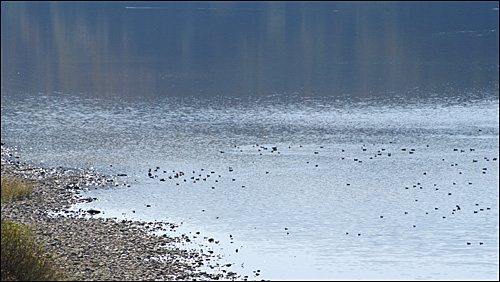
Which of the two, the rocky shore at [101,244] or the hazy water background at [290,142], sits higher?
the rocky shore at [101,244]

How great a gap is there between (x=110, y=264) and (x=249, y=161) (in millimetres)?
21151

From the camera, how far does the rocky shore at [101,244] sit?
25.6 metres

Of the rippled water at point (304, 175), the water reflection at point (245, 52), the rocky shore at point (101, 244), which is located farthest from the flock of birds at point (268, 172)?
the water reflection at point (245, 52)

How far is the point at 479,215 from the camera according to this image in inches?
1393

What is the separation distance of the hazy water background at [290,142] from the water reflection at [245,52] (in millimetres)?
701

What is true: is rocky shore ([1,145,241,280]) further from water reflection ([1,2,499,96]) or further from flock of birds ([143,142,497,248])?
water reflection ([1,2,499,96])

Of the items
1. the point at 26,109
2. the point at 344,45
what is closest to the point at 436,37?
the point at 344,45

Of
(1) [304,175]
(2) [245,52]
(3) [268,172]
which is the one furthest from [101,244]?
(2) [245,52]

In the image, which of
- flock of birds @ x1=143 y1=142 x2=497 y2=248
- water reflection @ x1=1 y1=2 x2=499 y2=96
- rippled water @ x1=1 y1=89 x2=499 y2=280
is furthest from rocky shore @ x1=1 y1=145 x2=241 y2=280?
water reflection @ x1=1 y1=2 x2=499 y2=96

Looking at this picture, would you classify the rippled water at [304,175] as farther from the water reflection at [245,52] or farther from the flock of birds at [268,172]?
the water reflection at [245,52]

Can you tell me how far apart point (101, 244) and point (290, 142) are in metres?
25.8

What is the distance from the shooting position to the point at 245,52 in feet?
407

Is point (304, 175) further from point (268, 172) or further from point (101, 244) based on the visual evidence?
point (101, 244)

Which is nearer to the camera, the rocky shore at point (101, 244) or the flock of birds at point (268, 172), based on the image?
the rocky shore at point (101, 244)
